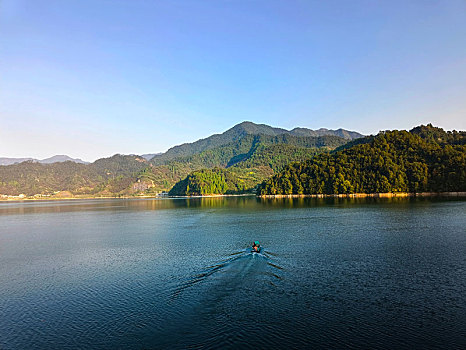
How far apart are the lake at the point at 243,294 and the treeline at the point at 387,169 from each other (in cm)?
11065

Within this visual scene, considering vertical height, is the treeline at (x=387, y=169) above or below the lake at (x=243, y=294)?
above

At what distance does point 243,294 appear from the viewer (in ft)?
82.2

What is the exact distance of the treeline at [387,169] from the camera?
138m

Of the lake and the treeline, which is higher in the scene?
the treeline

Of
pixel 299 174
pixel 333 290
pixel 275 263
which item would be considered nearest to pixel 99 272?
pixel 275 263

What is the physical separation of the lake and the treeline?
363 ft

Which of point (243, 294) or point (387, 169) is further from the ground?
point (387, 169)

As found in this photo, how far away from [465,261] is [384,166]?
137587mm

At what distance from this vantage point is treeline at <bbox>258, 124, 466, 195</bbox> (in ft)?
453

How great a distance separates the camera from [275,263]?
3453cm

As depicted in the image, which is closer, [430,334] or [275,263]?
[430,334]

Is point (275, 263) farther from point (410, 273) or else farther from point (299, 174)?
point (299, 174)

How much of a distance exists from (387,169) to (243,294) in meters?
150

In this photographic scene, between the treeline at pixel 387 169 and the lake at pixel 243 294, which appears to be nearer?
the lake at pixel 243 294
